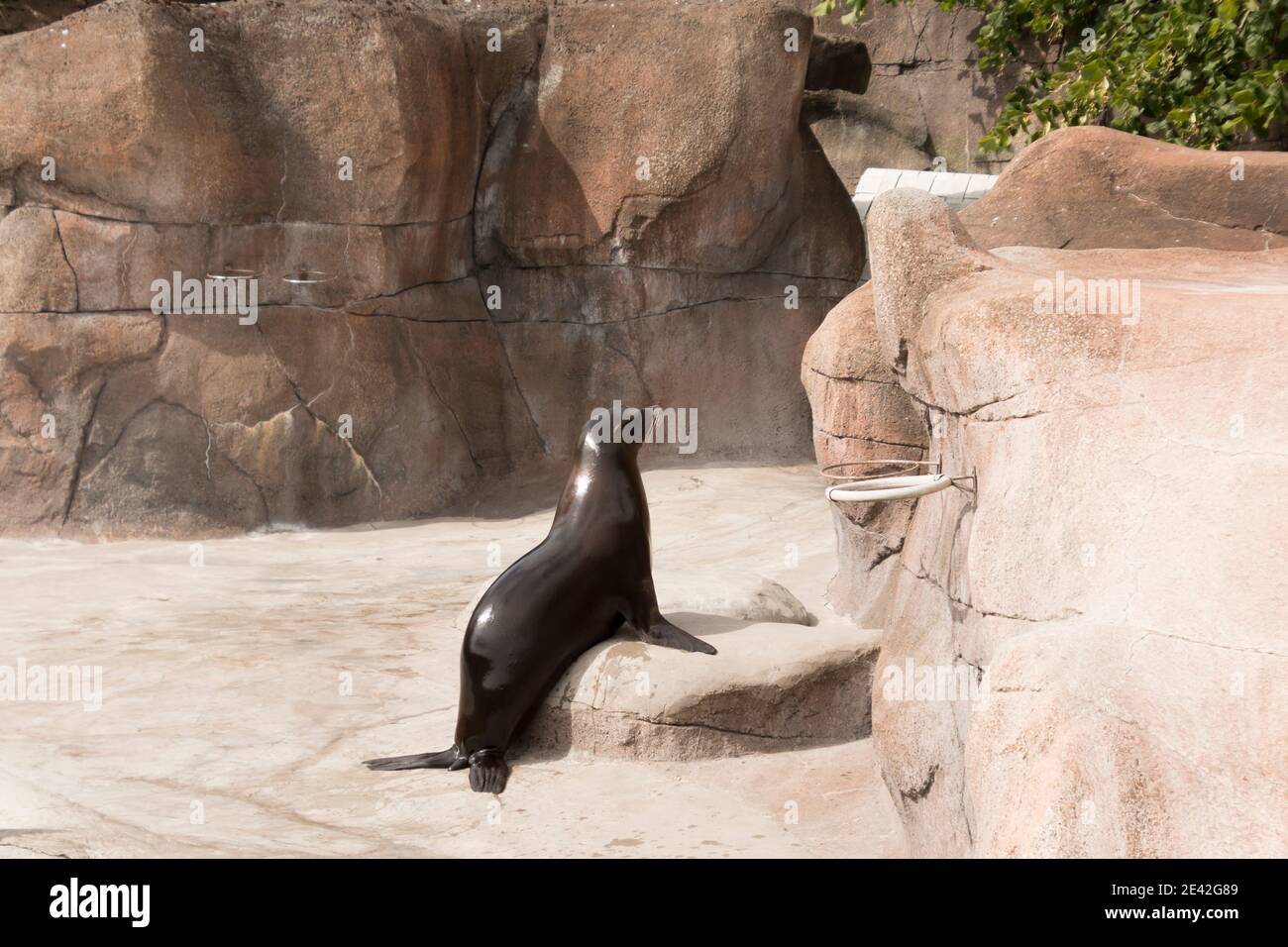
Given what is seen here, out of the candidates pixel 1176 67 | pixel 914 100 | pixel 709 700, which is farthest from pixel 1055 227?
pixel 914 100

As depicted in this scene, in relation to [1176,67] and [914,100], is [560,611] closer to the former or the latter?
[1176,67]

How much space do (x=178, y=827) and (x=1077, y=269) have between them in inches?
116

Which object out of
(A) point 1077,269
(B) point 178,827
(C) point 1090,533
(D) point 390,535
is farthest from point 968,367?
(D) point 390,535

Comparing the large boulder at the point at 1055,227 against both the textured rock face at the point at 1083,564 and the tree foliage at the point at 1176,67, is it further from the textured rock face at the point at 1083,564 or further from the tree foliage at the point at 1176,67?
the tree foliage at the point at 1176,67

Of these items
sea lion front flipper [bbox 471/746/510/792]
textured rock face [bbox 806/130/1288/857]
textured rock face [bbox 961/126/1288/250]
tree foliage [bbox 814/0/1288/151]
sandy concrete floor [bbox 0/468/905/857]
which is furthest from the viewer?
tree foliage [bbox 814/0/1288/151]

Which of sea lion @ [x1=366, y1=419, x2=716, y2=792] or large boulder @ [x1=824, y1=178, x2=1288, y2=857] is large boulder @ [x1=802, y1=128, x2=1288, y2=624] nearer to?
sea lion @ [x1=366, y1=419, x2=716, y2=792]

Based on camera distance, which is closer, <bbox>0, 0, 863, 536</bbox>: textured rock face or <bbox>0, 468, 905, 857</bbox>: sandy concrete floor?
<bbox>0, 468, 905, 857</bbox>: sandy concrete floor

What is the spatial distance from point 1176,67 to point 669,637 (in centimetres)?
537

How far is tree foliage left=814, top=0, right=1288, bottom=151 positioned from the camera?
298 inches

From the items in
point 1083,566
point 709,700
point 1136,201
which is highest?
point 1136,201

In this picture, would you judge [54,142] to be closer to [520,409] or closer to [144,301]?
[144,301]

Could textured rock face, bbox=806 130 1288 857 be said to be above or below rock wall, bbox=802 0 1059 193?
below

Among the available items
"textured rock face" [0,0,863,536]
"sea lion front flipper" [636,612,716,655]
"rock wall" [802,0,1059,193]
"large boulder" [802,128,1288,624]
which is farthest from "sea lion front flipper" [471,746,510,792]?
"rock wall" [802,0,1059,193]

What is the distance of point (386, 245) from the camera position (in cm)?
934
